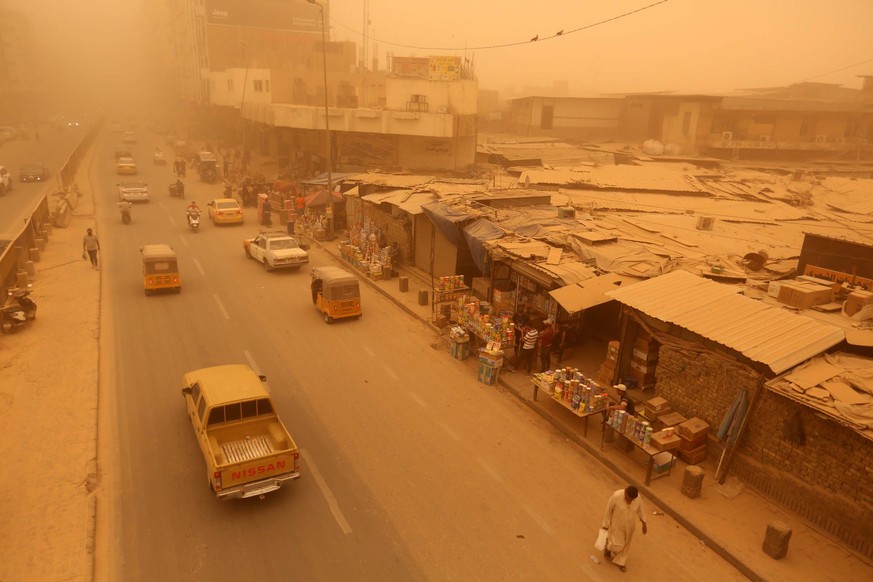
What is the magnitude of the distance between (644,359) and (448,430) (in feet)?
17.9

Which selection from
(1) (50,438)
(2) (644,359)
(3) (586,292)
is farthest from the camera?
(2) (644,359)

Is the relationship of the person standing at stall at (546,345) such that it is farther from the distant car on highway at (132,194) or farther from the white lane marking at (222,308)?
the distant car on highway at (132,194)

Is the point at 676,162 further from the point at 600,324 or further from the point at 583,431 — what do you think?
the point at 583,431

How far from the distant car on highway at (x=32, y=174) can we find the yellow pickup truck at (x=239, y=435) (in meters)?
45.3

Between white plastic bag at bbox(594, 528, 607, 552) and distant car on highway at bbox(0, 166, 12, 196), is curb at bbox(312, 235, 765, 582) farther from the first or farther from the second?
distant car on highway at bbox(0, 166, 12, 196)

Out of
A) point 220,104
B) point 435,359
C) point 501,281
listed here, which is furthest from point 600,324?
point 220,104

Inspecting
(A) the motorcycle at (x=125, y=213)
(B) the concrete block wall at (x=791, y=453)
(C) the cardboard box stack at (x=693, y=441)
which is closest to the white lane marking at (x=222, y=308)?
(B) the concrete block wall at (x=791, y=453)

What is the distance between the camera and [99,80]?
633 ft

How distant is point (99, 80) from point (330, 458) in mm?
227018

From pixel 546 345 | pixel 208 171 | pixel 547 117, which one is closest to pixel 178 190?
pixel 208 171

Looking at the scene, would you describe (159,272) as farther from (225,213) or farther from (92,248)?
(225,213)

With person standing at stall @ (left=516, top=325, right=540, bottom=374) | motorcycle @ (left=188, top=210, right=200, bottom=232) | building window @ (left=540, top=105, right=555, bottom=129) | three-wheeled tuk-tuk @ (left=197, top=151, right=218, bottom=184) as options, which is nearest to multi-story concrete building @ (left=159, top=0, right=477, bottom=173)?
three-wheeled tuk-tuk @ (left=197, top=151, right=218, bottom=184)

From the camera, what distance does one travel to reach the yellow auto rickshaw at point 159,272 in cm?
2130

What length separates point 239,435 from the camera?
36.7 ft
